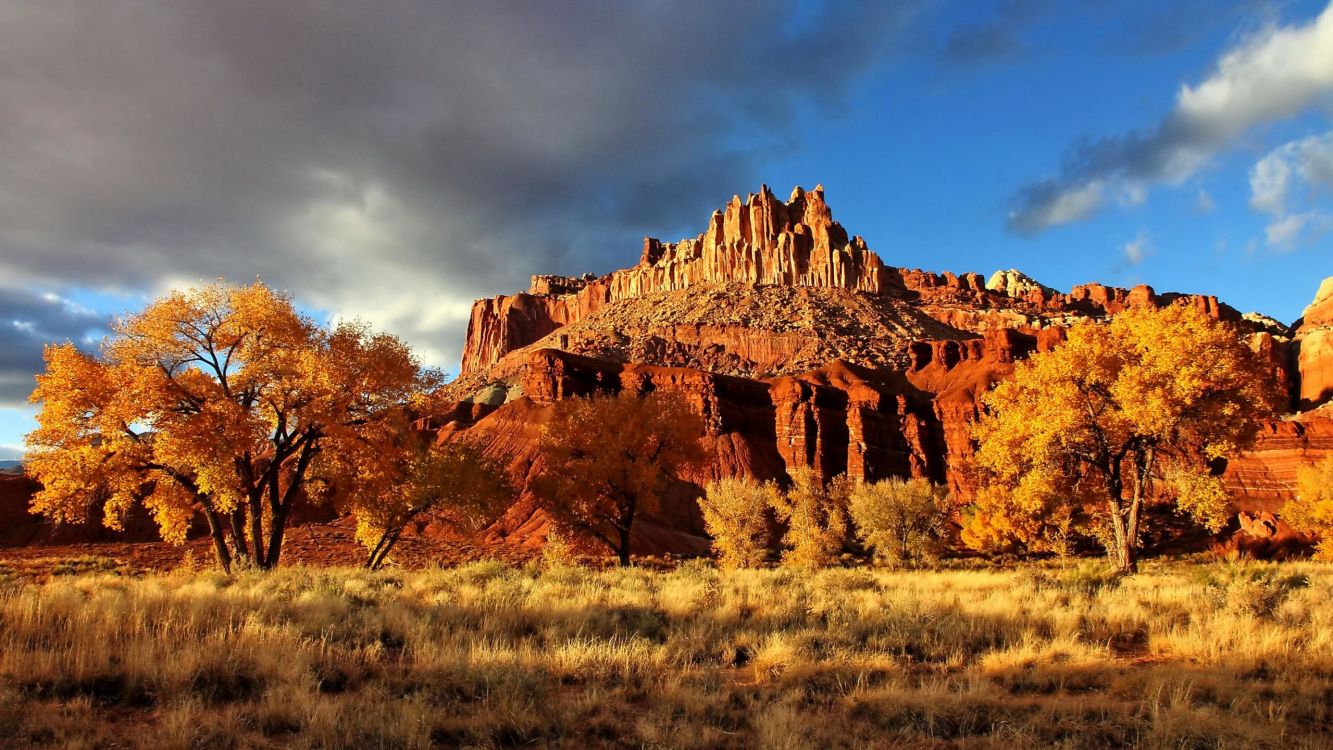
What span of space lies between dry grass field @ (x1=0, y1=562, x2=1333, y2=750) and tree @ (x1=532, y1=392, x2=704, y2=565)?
17.2 metres

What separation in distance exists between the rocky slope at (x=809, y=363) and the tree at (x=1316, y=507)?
15.2 m

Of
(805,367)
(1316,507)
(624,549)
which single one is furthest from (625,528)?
(805,367)

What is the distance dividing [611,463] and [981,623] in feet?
66.3

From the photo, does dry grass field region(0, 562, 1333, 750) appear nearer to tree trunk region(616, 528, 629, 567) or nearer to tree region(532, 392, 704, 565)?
tree trunk region(616, 528, 629, 567)

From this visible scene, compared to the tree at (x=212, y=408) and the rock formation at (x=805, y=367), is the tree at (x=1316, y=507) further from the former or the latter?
the tree at (x=212, y=408)

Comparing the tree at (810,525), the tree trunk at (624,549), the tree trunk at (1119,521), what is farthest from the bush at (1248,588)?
the tree at (810,525)

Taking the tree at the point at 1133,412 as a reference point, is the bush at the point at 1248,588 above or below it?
below

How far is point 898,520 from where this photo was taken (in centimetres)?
4788

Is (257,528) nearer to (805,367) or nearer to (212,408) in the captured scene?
(212,408)

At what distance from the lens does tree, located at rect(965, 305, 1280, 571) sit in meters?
19.0

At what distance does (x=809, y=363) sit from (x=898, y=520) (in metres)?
75.4

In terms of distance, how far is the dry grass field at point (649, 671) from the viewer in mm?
5934

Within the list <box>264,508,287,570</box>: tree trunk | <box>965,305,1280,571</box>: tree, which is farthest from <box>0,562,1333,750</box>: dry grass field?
<box>264,508,287,570</box>: tree trunk

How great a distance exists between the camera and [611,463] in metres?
29.6
